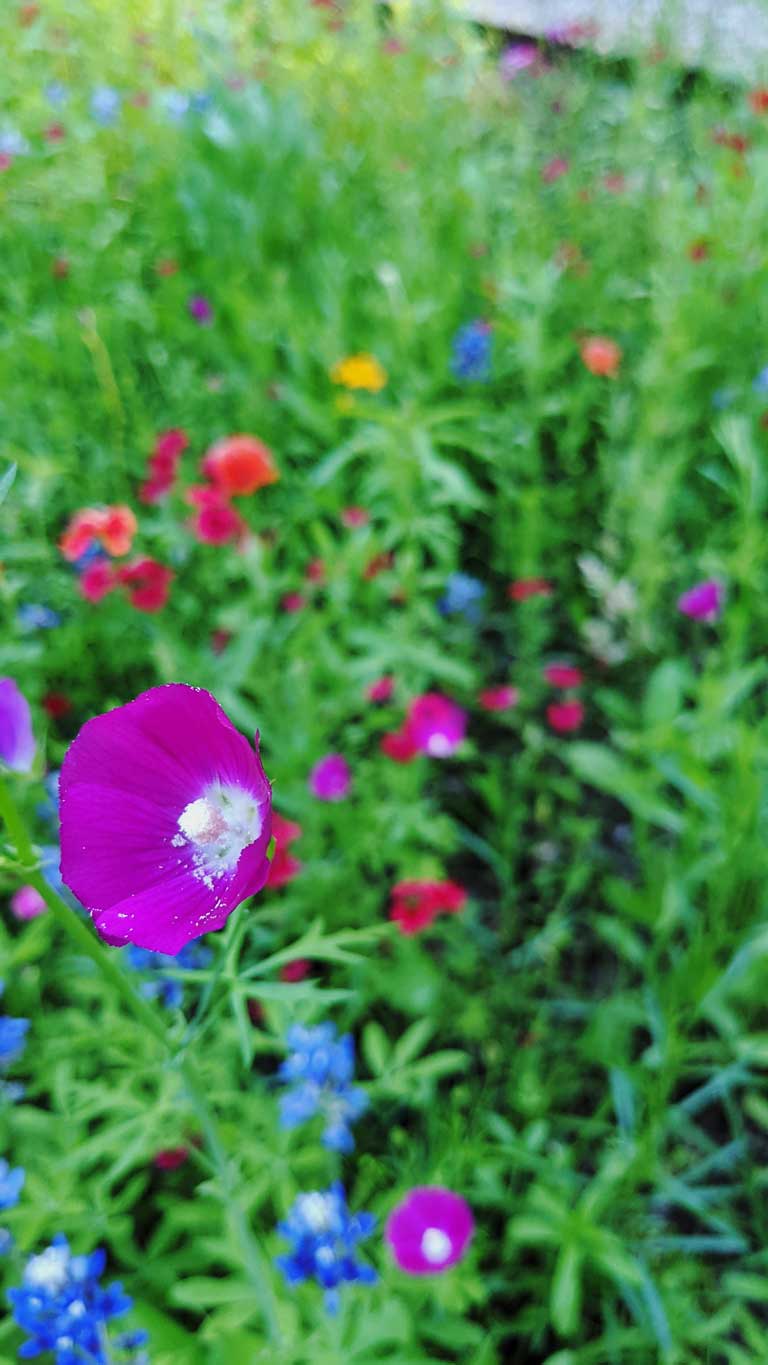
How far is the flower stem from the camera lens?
0.67m

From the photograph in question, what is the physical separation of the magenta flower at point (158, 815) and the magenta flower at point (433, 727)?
0.86 metres

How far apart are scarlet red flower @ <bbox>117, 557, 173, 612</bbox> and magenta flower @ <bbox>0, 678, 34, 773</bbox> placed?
28.2 inches

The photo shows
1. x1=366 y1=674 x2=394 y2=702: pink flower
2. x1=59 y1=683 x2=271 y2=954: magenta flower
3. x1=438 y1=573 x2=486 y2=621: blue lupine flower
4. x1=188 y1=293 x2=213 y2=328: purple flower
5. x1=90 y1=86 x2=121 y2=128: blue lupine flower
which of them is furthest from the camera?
x1=90 y1=86 x2=121 y2=128: blue lupine flower

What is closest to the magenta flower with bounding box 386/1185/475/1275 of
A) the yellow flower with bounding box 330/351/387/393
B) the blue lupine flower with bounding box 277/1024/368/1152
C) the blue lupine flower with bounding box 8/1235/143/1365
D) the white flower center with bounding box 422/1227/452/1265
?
the white flower center with bounding box 422/1227/452/1265

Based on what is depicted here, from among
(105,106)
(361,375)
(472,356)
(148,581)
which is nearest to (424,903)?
(148,581)

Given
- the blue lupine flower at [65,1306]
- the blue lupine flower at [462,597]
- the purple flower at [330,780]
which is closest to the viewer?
the blue lupine flower at [65,1306]

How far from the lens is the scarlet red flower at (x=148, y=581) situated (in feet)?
5.67

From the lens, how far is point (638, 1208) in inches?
54.1

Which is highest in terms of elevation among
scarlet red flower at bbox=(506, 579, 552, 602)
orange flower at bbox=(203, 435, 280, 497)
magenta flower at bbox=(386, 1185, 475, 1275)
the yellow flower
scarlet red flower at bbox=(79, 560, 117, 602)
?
the yellow flower

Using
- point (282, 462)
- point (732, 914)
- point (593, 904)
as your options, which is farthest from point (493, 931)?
point (282, 462)

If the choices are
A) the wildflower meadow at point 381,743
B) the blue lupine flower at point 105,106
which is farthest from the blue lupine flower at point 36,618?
the blue lupine flower at point 105,106

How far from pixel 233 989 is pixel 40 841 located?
1025mm

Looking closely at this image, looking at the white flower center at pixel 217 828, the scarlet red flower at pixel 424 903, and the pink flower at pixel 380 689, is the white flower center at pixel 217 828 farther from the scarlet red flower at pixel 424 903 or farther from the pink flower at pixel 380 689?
the pink flower at pixel 380 689

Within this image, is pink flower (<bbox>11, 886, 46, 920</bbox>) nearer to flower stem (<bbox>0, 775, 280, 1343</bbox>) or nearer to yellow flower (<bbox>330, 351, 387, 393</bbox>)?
flower stem (<bbox>0, 775, 280, 1343</bbox>)
